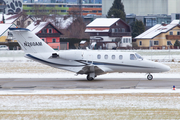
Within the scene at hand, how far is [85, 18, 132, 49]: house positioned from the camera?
77.6 meters

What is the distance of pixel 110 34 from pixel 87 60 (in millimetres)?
55031

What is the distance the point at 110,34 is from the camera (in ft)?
259

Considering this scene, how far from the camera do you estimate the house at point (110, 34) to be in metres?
77.6

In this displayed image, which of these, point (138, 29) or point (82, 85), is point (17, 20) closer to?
point (138, 29)

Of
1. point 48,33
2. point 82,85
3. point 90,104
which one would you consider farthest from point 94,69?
point 48,33

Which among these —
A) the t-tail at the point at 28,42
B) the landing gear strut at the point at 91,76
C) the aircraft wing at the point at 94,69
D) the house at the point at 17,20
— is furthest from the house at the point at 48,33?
the aircraft wing at the point at 94,69

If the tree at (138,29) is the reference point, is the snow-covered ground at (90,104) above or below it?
below

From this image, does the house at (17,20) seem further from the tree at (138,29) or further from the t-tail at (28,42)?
the t-tail at (28,42)

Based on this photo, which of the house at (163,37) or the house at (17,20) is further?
the house at (17,20)

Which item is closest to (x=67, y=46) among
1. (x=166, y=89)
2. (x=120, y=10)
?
(x=120, y=10)

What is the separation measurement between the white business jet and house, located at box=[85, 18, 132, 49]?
2038 inches

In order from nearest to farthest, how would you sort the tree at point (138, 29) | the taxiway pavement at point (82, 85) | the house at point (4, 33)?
the taxiway pavement at point (82, 85) < the house at point (4, 33) < the tree at point (138, 29)

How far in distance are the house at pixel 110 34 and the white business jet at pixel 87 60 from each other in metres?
51.8

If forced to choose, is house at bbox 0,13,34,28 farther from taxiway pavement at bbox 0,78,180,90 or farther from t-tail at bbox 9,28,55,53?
taxiway pavement at bbox 0,78,180,90
